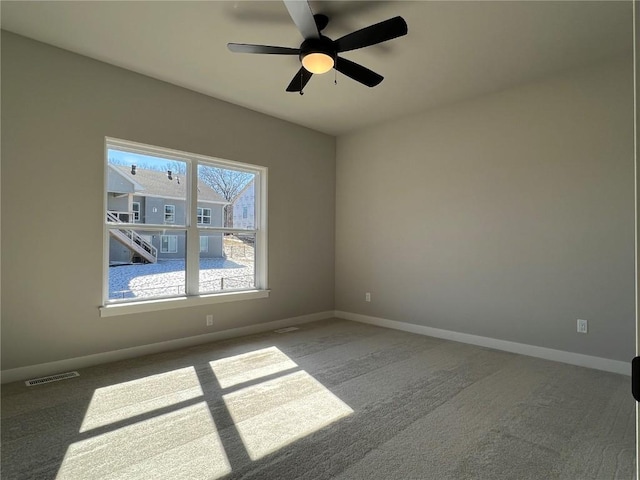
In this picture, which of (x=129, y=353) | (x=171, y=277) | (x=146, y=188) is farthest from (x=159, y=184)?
(x=129, y=353)

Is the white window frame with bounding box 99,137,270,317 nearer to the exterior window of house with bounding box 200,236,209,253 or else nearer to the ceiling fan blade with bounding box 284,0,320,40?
the exterior window of house with bounding box 200,236,209,253

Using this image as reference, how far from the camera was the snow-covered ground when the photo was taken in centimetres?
362

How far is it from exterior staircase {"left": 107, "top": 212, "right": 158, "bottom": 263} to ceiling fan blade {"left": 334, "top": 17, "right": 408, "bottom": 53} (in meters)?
2.70

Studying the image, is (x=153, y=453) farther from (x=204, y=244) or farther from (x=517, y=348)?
(x=517, y=348)

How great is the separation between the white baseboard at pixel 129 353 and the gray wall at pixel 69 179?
0.05 metres

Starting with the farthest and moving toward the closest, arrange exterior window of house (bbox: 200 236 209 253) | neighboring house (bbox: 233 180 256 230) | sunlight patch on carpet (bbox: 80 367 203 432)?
1. neighboring house (bbox: 233 180 256 230)
2. exterior window of house (bbox: 200 236 209 253)
3. sunlight patch on carpet (bbox: 80 367 203 432)

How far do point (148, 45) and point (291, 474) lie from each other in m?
3.46

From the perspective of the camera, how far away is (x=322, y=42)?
8.34 feet

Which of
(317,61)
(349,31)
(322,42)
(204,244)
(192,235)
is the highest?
(349,31)

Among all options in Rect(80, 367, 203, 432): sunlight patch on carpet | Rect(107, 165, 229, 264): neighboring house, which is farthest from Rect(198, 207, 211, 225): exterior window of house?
Rect(80, 367, 203, 432): sunlight patch on carpet

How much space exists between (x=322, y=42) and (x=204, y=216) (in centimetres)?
250

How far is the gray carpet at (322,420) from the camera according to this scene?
186 centimetres

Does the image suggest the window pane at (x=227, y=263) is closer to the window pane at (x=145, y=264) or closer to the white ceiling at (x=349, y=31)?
the window pane at (x=145, y=264)

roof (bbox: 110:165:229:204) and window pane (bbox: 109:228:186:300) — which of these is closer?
window pane (bbox: 109:228:186:300)
